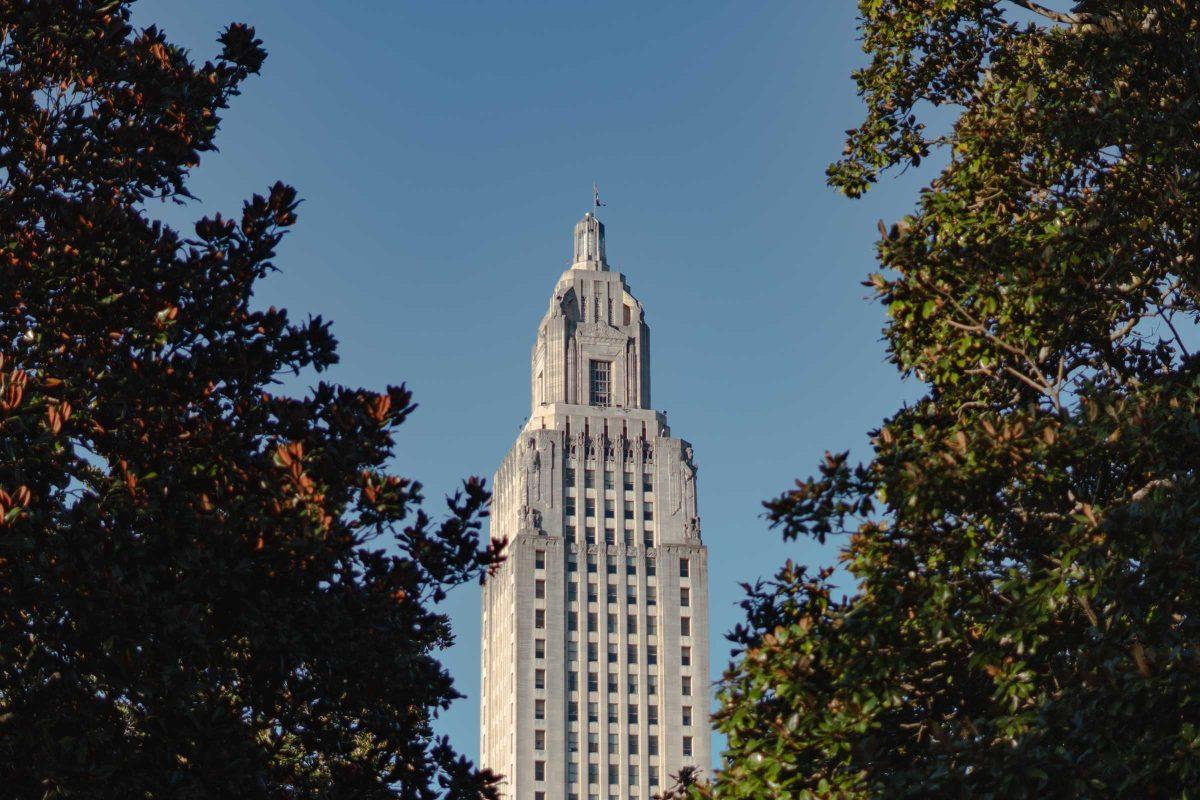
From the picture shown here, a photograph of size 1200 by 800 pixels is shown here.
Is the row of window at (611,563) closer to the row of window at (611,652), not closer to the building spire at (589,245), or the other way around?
the row of window at (611,652)

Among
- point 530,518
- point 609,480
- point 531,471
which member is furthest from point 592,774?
point 531,471

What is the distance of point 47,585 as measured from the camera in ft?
47.1

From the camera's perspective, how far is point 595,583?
4469 inches

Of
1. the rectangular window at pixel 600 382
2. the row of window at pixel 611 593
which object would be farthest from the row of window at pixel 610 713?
the rectangular window at pixel 600 382

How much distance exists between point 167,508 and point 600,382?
104432mm

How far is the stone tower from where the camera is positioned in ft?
355

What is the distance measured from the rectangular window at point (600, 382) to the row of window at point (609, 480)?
566 centimetres

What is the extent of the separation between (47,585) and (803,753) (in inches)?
307

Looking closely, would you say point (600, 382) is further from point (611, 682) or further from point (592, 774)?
point (592, 774)

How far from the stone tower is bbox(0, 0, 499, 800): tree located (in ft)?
302

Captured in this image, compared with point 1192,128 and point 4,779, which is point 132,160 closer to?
point 4,779

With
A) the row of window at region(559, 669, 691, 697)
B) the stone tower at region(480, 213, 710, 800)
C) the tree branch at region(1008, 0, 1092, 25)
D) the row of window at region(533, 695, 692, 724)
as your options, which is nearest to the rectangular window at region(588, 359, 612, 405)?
the stone tower at region(480, 213, 710, 800)

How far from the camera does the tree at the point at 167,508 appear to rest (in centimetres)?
1432

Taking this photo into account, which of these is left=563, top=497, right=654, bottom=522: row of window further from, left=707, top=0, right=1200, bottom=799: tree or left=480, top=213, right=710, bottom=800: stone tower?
left=707, top=0, right=1200, bottom=799: tree
